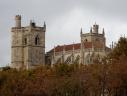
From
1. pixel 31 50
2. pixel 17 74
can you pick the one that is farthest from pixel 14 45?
pixel 17 74

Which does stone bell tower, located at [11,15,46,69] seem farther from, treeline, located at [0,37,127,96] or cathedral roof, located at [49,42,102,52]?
treeline, located at [0,37,127,96]

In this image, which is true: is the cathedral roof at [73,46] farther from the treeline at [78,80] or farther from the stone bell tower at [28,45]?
the treeline at [78,80]

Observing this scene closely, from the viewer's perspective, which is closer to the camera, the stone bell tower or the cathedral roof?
the cathedral roof

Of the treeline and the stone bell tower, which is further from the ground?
the stone bell tower

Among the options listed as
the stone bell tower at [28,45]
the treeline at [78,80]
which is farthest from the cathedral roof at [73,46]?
the treeline at [78,80]

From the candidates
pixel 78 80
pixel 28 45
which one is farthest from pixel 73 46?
pixel 78 80

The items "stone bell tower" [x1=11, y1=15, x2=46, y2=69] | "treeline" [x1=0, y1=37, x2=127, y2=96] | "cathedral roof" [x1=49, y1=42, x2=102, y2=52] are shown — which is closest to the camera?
"treeline" [x1=0, y1=37, x2=127, y2=96]

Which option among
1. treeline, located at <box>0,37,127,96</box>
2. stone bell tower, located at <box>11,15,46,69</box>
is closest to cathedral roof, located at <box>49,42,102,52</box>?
stone bell tower, located at <box>11,15,46,69</box>

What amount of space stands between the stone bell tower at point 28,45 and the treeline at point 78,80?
57.4m

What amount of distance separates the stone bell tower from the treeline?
188ft

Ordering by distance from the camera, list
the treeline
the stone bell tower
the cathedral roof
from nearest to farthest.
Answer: the treeline
the cathedral roof
the stone bell tower

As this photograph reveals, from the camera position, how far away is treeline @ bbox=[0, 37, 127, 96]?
83438 mm

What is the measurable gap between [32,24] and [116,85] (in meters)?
84.2

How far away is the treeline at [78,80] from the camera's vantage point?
83.4m
